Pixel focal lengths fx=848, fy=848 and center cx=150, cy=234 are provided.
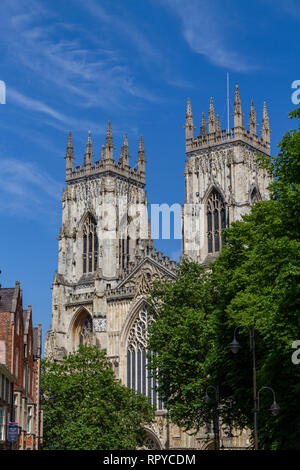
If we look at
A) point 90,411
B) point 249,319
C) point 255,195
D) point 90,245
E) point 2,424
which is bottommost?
point 2,424

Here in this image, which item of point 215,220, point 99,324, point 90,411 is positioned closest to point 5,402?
point 90,411

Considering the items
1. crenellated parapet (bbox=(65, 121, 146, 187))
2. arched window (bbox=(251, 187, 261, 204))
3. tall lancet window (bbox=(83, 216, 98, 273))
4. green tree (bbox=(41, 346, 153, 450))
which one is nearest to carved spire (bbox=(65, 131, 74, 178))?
crenellated parapet (bbox=(65, 121, 146, 187))

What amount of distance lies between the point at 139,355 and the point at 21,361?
2778 cm

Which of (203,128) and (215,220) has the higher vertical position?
(203,128)

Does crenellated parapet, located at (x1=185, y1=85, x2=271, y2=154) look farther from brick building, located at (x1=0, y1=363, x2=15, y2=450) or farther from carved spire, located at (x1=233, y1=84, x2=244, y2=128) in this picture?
brick building, located at (x1=0, y1=363, x2=15, y2=450)

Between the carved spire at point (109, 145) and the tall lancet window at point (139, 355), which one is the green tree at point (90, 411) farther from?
the carved spire at point (109, 145)

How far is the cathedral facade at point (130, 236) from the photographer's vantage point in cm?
6931

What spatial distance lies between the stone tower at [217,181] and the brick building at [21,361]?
25.9 metres

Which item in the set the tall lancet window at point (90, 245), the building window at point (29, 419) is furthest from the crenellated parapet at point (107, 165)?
the building window at point (29, 419)

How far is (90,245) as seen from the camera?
78.7 m

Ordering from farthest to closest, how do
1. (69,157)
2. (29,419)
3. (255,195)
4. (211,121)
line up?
(69,157) < (211,121) < (255,195) < (29,419)

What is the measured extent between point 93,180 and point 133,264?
1165cm

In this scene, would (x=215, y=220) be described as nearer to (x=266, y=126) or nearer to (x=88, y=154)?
(x=266, y=126)
